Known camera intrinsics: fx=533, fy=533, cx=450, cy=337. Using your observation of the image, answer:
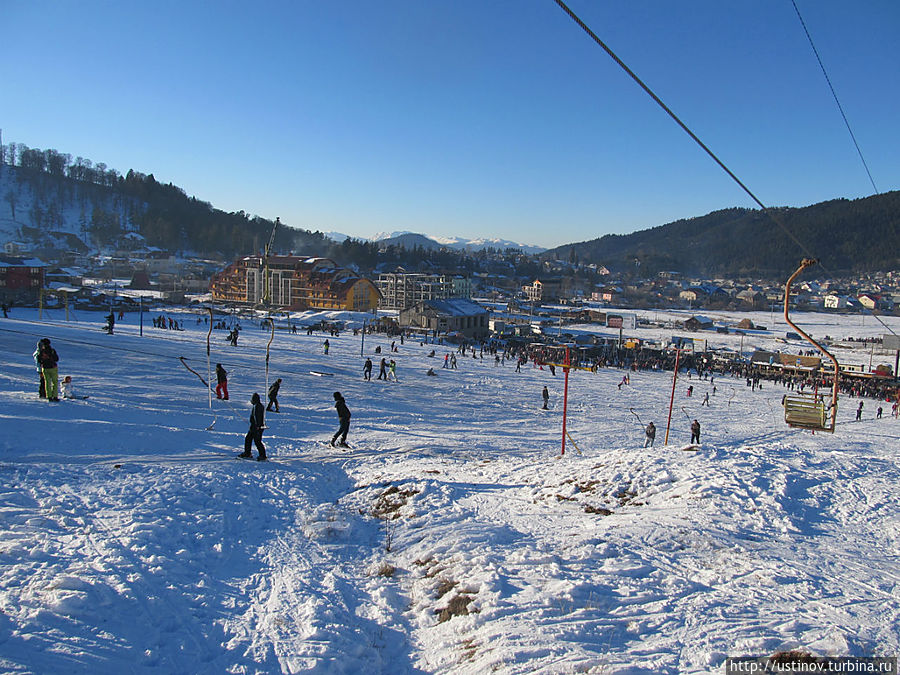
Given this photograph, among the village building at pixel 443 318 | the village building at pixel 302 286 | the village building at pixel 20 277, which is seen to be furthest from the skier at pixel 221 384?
the village building at pixel 302 286

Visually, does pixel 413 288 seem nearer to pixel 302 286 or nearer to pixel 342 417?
pixel 302 286

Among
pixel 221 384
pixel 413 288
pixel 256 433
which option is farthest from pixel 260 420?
pixel 413 288

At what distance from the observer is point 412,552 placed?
19.2ft

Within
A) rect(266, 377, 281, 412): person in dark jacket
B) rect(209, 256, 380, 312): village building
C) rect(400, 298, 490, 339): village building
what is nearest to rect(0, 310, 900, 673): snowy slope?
rect(266, 377, 281, 412): person in dark jacket

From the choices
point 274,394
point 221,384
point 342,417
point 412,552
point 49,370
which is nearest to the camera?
point 412,552

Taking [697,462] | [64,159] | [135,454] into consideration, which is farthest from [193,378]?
[64,159]

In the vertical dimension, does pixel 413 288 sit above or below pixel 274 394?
above

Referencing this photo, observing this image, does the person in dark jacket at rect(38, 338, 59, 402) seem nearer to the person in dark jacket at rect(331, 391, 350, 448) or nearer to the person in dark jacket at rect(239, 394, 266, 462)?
the person in dark jacket at rect(239, 394, 266, 462)

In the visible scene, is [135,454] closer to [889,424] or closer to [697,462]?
[697,462]

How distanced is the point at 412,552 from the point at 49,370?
957 cm

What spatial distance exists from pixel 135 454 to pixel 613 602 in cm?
765

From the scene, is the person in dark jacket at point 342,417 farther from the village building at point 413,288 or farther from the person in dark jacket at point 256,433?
the village building at point 413,288

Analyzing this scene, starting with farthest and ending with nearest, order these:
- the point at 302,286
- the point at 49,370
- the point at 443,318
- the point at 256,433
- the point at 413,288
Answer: the point at 413,288 → the point at 302,286 → the point at 443,318 → the point at 49,370 → the point at 256,433

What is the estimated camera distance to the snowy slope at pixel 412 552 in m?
3.97
